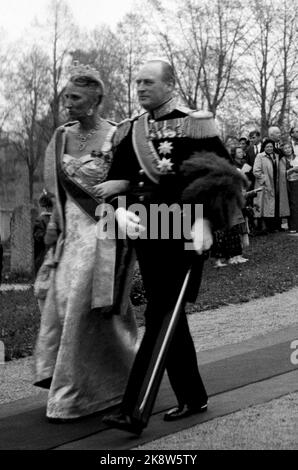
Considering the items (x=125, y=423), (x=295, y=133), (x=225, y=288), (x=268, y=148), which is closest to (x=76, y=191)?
(x=125, y=423)

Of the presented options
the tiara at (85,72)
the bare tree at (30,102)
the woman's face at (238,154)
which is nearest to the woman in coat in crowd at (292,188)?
the woman's face at (238,154)

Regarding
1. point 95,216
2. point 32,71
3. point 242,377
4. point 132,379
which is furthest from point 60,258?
point 32,71

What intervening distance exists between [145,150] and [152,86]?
1.23 feet

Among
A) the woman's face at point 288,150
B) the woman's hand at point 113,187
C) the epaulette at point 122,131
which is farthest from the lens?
the woman's face at point 288,150

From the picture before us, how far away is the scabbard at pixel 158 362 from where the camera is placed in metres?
5.38

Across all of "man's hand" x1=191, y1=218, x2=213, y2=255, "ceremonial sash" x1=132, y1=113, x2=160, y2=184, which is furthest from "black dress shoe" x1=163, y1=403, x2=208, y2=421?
"ceremonial sash" x1=132, y1=113, x2=160, y2=184

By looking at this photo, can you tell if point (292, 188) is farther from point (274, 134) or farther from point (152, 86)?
point (152, 86)

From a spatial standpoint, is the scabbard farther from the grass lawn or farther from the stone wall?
the stone wall

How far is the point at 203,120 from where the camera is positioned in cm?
582

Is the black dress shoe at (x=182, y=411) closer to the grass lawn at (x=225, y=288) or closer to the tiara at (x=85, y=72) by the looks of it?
the tiara at (x=85, y=72)

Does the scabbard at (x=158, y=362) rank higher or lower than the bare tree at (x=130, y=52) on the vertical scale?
lower

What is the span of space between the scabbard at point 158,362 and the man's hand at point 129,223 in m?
0.37

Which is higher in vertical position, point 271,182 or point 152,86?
point 152,86

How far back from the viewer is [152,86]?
19.2 ft
